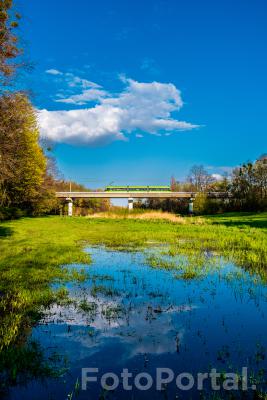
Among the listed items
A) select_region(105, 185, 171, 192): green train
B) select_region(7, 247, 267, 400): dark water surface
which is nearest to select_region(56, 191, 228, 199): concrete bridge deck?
select_region(105, 185, 171, 192): green train

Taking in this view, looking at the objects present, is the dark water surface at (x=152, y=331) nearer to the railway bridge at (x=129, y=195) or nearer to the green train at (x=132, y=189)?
the railway bridge at (x=129, y=195)

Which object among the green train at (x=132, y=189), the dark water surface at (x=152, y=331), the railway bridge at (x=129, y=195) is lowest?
the dark water surface at (x=152, y=331)

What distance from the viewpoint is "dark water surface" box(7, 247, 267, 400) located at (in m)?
5.10

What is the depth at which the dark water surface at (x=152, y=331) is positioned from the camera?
201 inches

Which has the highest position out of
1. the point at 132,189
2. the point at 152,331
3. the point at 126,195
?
the point at 132,189

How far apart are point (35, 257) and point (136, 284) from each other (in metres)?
5.81

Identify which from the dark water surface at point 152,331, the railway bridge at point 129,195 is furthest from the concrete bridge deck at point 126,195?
the dark water surface at point 152,331

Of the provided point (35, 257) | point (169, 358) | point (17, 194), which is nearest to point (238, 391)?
point (169, 358)

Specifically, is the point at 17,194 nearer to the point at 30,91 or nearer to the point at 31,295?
the point at 30,91

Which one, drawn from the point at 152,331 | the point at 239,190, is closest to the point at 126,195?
the point at 239,190

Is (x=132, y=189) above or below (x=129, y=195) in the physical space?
above

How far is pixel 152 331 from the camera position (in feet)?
22.4

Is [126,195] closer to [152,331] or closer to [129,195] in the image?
[129,195]

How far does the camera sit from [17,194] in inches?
1705
